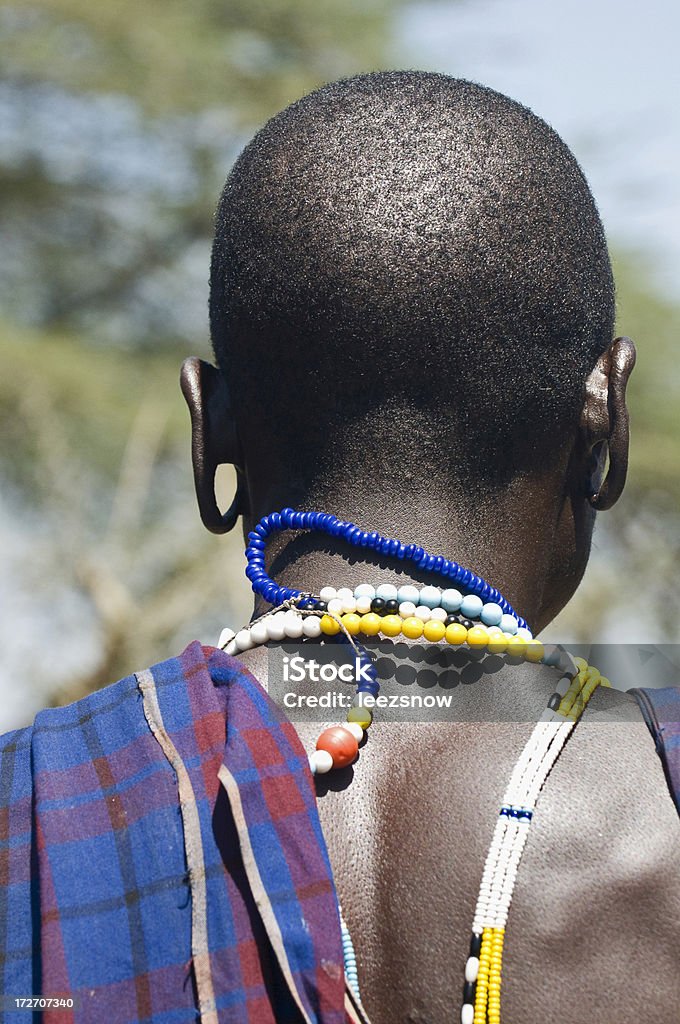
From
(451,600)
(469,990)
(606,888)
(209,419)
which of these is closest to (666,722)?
(606,888)

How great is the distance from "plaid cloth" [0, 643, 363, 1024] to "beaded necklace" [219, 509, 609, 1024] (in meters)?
0.13

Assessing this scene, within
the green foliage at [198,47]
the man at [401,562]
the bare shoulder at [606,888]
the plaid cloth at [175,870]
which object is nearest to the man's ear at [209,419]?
the man at [401,562]

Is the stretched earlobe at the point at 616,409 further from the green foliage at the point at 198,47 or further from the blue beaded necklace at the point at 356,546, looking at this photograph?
the green foliage at the point at 198,47

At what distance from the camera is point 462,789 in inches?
75.7

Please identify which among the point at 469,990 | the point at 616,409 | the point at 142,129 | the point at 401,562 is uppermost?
the point at 142,129

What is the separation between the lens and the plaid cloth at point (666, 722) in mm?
1881

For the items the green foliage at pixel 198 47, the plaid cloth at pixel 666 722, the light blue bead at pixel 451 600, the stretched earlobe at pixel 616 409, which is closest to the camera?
the plaid cloth at pixel 666 722

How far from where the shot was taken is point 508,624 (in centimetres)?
210

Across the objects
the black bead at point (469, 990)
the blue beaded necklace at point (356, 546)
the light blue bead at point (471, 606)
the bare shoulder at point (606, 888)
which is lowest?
the black bead at point (469, 990)

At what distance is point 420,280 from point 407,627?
532 millimetres

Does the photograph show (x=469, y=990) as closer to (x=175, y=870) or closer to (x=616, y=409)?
(x=175, y=870)

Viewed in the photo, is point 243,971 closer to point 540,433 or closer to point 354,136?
point 540,433

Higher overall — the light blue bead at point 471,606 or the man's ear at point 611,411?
the man's ear at point 611,411

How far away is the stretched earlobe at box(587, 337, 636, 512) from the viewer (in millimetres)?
2184
